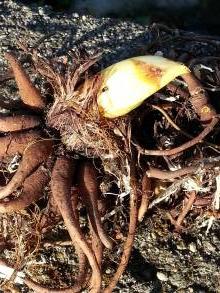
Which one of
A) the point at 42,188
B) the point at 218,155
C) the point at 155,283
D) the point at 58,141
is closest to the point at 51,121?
the point at 58,141

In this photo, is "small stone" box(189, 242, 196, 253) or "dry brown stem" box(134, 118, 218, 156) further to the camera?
"small stone" box(189, 242, 196, 253)

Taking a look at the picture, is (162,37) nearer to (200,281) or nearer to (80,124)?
(80,124)

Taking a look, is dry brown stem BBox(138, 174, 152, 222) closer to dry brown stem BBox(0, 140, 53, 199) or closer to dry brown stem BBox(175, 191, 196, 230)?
dry brown stem BBox(175, 191, 196, 230)

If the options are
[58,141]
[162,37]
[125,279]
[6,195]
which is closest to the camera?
[6,195]

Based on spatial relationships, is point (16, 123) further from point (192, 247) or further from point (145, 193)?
point (192, 247)

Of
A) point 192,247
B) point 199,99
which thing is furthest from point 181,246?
point 199,99

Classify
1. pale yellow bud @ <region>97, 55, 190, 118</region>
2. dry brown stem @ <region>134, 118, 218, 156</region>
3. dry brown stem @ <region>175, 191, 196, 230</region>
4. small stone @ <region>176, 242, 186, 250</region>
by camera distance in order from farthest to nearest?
small stone @ <region>176, 242, 186, 250</region> < dry brown stem @ <region>175, 191, 196, 230</region> < dry brown stem @ <region>134, 118, 218, 156</region> < pale yellow bud @ <region>97, 55, 190, 118</region>

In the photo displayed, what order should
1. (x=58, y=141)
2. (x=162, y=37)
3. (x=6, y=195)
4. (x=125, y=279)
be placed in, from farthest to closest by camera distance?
(x=162, y=37) < (x=125, y=279) < (x=58, y=141) < (x=6, y=195)

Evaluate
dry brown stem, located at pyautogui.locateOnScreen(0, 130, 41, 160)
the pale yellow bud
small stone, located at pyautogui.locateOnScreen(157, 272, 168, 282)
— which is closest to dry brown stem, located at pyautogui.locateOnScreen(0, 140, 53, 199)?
dry brown stem, located at pyautogui.locateOnScreen(0, 130, 41, 160)
